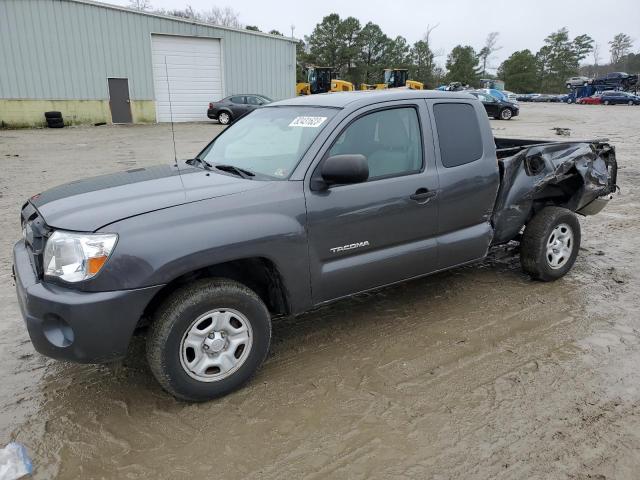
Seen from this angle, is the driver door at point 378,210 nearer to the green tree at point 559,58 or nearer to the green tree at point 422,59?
the green tree at point 422,59

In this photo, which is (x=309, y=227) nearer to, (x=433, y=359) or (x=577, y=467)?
(x=433, y=359)

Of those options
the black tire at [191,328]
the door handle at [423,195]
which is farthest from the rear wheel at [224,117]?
the black tire at [191,328]

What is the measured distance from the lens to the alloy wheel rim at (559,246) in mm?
5031

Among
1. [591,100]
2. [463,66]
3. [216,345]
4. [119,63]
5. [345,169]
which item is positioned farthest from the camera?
[463,66]

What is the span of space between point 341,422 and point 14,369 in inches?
90.2

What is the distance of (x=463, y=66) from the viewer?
76250 mm

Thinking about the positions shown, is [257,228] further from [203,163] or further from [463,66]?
[463,66]

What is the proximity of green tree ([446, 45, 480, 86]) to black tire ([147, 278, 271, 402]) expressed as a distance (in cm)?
7866

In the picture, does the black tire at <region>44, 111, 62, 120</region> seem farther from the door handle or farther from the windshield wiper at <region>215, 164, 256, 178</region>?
the door handle

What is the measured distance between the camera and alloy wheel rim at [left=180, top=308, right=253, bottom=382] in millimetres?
2998

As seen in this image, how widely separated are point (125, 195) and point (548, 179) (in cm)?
380

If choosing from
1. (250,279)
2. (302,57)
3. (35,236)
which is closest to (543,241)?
(250,279)

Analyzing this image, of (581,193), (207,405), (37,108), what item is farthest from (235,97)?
(207,405)

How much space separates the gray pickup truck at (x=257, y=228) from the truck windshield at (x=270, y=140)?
0.05 ft
